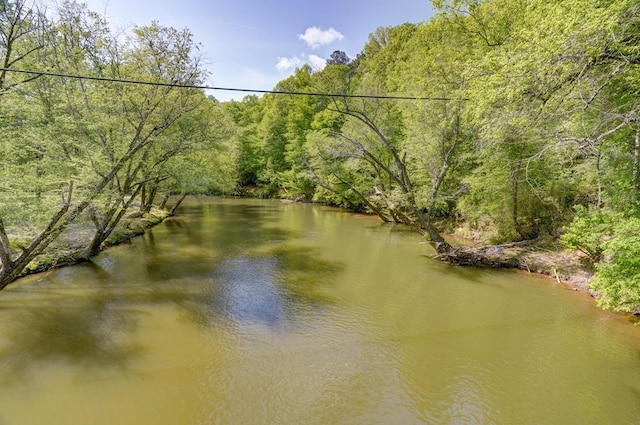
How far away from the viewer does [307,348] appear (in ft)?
21.1

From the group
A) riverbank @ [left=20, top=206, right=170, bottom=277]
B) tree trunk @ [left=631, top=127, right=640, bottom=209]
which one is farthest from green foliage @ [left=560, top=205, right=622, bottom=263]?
riverbank @ [left=20, top=206, right=170, bottom=277]

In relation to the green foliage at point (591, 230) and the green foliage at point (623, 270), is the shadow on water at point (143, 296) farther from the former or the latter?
the green foliage at point (591, 230)

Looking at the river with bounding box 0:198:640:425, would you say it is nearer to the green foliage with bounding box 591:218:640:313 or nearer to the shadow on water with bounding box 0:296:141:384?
the shadow on water with bounding box 0:296:141:384

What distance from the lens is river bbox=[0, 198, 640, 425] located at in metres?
4.81

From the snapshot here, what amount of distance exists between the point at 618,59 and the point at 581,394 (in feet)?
18.2

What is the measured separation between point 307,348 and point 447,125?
10.7 m

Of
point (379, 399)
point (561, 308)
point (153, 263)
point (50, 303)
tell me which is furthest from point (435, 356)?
point (153, 263)

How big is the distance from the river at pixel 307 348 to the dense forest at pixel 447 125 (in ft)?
4.62

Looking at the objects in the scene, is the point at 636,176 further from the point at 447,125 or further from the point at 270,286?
the point at 270,286

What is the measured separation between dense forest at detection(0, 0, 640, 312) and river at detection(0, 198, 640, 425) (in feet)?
4.62

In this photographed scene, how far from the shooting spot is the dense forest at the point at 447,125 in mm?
5930

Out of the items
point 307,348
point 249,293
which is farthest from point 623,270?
point 249,293

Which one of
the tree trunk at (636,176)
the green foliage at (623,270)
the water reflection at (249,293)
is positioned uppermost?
the tree trunk at (636,176)

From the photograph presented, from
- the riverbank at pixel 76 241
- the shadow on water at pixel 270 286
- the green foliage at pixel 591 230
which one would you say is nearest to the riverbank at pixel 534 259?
the green foliage at pixel 591 230
